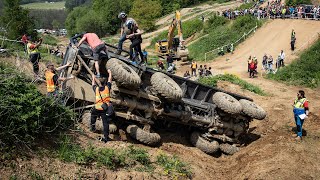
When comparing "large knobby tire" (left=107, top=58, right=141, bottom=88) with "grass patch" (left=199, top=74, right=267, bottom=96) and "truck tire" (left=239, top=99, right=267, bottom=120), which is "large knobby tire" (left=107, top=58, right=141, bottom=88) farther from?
"grass patch" (left=199, top=74, right=267, bottom=96)

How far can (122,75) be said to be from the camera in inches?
333

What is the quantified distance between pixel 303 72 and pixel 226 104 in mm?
13710

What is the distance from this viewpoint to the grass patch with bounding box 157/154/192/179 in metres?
7.95

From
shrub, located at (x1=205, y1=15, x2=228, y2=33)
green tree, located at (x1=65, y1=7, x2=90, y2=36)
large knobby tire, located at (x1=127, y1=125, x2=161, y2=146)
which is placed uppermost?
large knobby tire, located at (x1=127, y1=125, x2=161, y2=146)

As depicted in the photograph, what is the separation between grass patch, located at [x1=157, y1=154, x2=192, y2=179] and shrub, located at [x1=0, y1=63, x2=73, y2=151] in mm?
2161

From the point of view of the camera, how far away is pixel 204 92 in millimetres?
10758

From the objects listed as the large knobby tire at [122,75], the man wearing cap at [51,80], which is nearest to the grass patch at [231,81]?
the large knobby tire at [122,75]

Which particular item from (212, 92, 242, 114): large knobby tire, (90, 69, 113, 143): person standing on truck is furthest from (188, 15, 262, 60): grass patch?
(90, 69, 113, 143): person standing on truck

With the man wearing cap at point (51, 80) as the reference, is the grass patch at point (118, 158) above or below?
below

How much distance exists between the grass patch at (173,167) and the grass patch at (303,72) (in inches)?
575

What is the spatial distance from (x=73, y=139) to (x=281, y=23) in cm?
2978

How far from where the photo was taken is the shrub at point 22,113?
21.4 feet

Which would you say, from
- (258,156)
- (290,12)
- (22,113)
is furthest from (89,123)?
(290,12)

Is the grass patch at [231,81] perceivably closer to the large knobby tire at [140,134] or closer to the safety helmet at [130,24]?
the safety helmet at [130,24]
